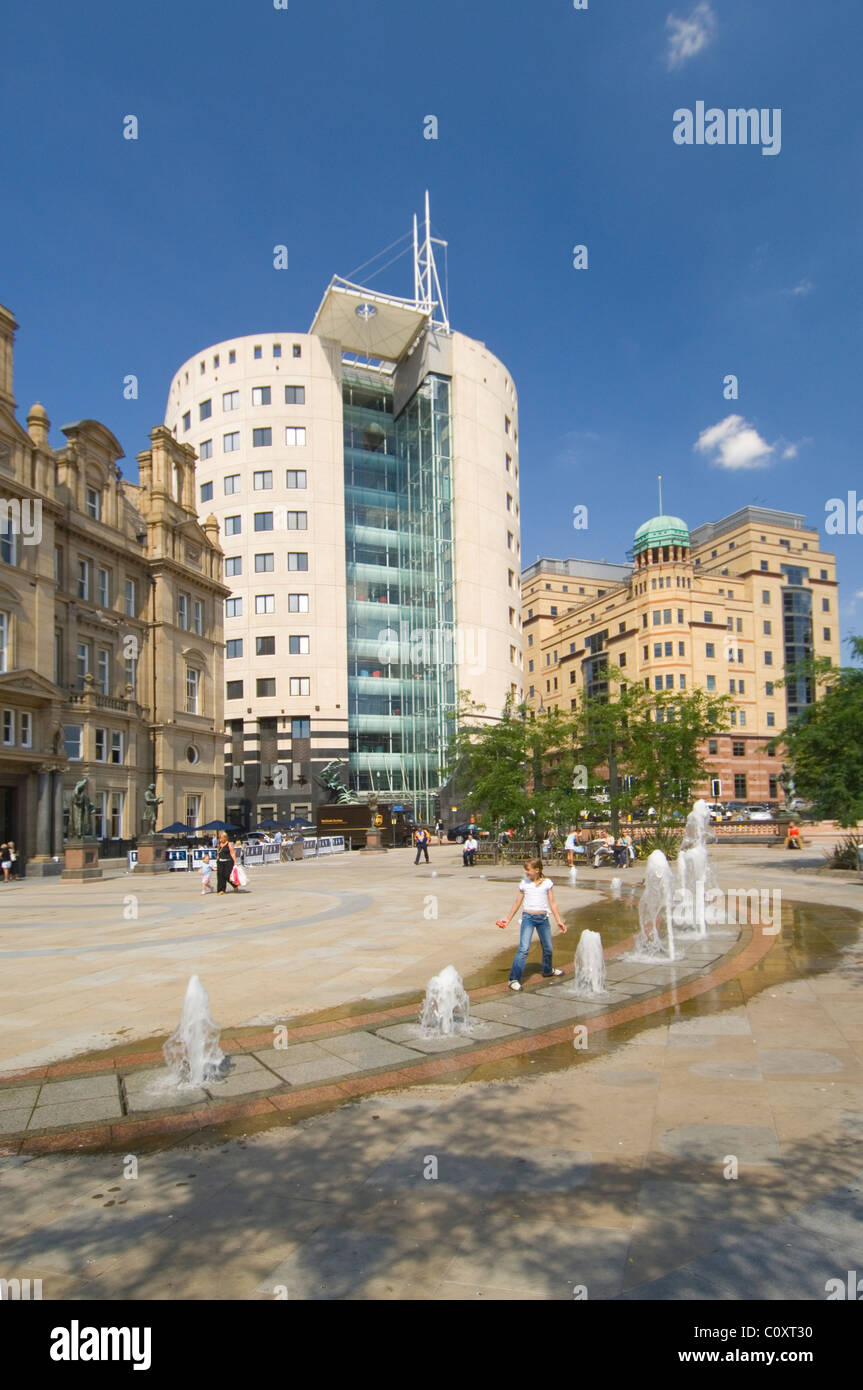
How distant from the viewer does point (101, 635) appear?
4278cm

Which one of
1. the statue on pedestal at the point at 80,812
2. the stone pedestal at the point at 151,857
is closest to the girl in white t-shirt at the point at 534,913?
the statue on pedestal at the point at 80,812

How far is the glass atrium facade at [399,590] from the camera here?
68.8 m

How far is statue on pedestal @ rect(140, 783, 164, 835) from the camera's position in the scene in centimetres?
3826

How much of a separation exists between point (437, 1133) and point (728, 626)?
93.6m

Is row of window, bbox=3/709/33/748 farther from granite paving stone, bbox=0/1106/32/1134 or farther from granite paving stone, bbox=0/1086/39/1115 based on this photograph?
granite paving stone, bbox=0/1106/32/1134

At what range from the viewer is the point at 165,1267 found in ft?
13.2

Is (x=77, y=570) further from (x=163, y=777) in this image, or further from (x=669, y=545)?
(x=669, y=545)

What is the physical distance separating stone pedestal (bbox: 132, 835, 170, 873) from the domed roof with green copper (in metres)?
72.5

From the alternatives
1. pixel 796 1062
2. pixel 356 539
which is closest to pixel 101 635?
pixel 356 539

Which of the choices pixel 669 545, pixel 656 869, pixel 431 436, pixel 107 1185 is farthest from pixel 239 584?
pixel 107 1185

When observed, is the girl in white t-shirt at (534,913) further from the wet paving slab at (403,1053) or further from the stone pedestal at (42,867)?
the stone pedestal at (42,867)

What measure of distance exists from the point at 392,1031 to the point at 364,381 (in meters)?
72.9

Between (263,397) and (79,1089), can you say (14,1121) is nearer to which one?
(79,1089)

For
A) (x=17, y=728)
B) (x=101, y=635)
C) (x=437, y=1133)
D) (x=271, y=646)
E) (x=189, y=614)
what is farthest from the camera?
(x=271, y=646)
